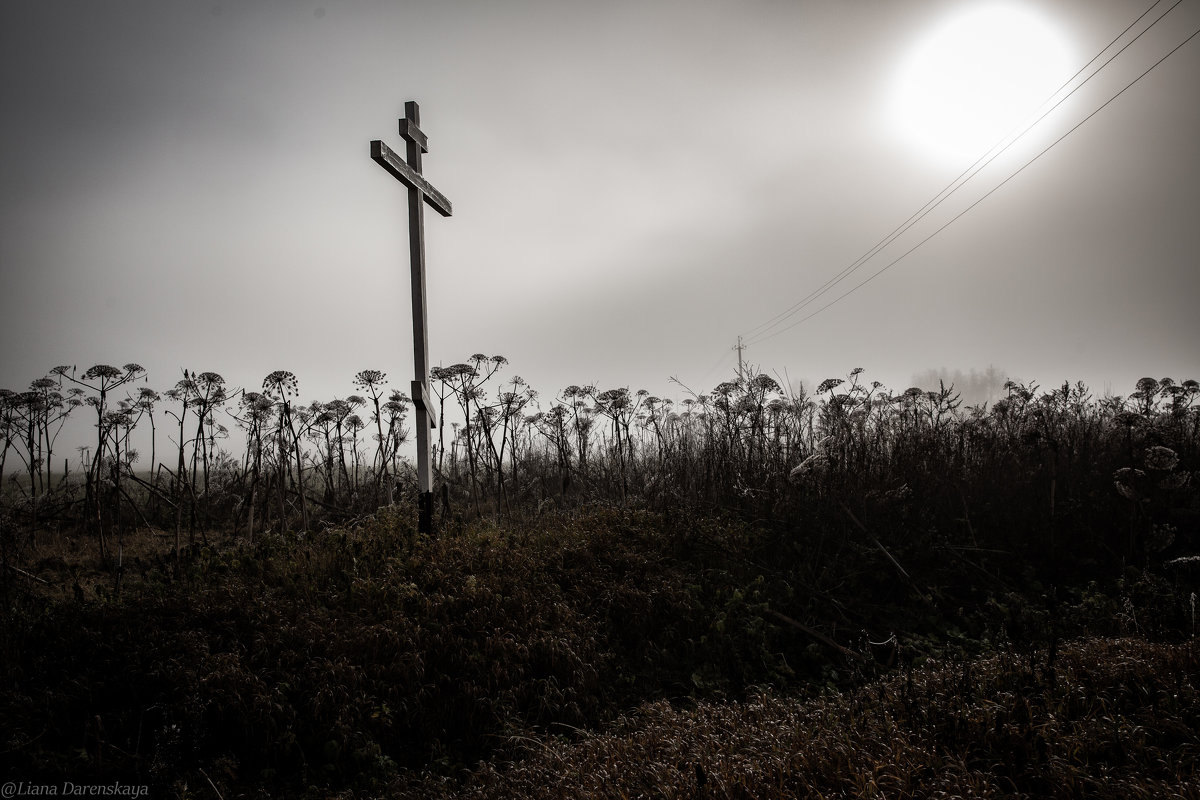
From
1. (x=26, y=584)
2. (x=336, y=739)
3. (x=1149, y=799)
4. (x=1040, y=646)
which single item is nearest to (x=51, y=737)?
(x=336, y=739)

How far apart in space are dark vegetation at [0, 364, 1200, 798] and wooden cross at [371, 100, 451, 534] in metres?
0.91

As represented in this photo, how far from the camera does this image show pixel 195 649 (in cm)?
422

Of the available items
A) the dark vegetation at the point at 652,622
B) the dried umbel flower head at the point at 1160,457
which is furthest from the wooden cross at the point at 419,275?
the dried umbel flower head at the point at 1160,457

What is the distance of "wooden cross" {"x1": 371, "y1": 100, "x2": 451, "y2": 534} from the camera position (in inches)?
271

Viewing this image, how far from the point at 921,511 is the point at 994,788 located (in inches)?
230

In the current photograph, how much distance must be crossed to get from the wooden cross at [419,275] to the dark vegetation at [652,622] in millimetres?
912

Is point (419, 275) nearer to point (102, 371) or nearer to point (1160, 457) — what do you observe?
point (102, 371)

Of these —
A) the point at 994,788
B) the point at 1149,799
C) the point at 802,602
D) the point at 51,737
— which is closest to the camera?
the point at 1149,799

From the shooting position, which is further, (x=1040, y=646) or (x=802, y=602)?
(x=802, y=602)

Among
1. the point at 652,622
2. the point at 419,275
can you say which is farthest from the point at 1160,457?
the point at 419,275

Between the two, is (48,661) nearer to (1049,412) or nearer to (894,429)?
(894,429)

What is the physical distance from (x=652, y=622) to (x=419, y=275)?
4.92m

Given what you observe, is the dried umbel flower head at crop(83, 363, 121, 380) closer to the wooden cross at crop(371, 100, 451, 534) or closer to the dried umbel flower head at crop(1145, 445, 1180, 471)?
the wooden cross at crop(371, 100, 451, 534)

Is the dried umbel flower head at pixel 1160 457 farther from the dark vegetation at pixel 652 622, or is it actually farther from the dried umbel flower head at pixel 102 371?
the dried umbel flower head at pixel 102 371
